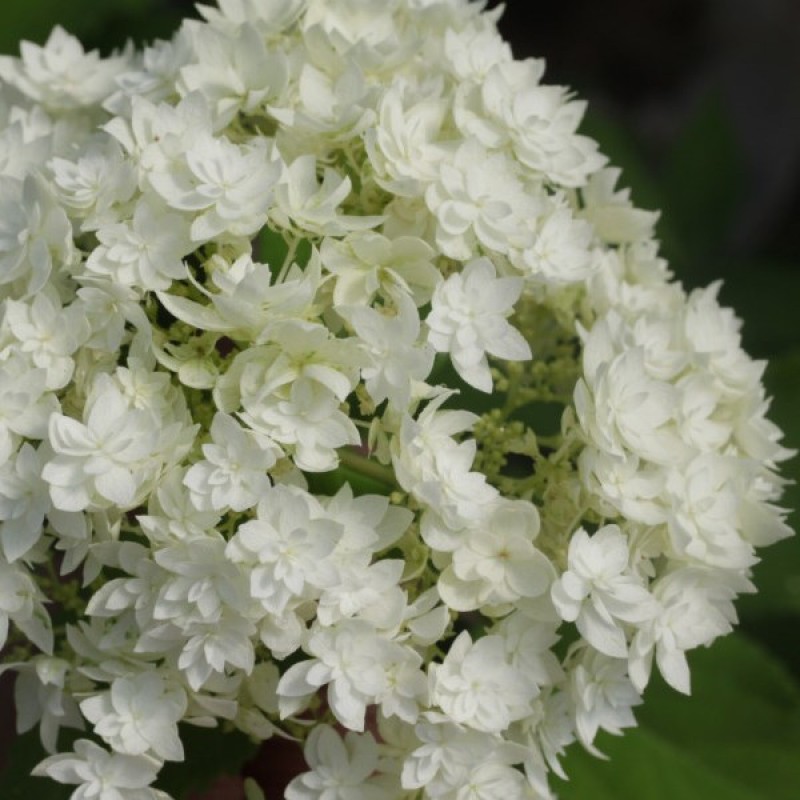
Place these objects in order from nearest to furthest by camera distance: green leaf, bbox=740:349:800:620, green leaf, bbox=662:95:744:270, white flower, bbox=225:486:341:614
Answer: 1. white flower, bbox=225:486:341:614
2. green leaf, bbox=740:349:800:620
3. green leaf, bbox=662:95:744:270

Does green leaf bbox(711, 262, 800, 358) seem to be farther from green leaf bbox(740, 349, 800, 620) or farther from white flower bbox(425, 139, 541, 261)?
white flower bbox(425, 139, 541, 261)

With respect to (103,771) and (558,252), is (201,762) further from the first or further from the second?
(558,252)

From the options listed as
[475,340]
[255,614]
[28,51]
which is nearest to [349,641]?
[255,614]

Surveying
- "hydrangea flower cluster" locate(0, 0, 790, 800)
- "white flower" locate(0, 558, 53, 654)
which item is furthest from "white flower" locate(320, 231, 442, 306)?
"white flower" locate(0, 558, 53, 654)

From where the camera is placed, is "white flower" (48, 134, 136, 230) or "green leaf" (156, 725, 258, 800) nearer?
"white flower" (48, 134, 136, 230)

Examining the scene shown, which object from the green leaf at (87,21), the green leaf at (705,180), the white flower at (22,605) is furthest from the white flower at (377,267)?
the green leaf at (705,180)

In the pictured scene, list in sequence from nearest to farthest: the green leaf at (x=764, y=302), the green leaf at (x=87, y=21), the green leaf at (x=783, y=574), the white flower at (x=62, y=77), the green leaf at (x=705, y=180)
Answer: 1. the white flower at (x=62, y=77)
2. the green leaf at (x=783, y=574)
3. the green leaf at (x=87, y=21)
4. the green leaf at (x=764, y=302)
5. the green leaf at (x=705, y=180)

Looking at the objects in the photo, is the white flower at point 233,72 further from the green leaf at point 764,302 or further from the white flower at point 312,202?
the green leaf at point 764,302
